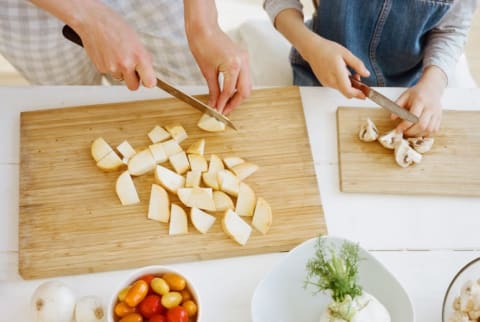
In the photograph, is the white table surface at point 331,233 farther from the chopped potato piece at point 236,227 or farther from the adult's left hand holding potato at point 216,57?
the adult's left hand holding potato at point 216,57

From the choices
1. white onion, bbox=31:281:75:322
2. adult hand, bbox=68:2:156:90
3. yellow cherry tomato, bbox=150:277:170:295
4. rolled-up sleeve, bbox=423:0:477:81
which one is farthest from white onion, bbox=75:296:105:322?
rolled-up sleeve, bbox=423:0:477:81

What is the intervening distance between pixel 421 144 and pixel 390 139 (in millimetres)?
68

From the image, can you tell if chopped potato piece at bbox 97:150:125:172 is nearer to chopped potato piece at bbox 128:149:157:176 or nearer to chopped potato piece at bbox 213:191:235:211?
chopped potato piece at bbox 128:149:157:176

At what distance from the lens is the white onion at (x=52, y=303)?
2.95 ft

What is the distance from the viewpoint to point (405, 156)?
3.74 feet

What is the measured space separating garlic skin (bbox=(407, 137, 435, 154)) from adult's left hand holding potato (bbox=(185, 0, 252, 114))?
1.22 feet

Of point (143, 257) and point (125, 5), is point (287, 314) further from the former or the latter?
point (125, 5)

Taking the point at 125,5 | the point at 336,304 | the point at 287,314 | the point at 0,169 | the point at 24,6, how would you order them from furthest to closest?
the point at 125,5 < the point at 24,6 < the point at 0,169 < the point at 287,314 < the point at 336,304

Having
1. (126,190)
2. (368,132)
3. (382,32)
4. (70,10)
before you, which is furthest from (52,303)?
(382,32)

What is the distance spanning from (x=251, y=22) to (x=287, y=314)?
2.97ft

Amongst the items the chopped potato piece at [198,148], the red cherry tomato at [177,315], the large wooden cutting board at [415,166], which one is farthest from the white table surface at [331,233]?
the chopped potato piece at [198,148]

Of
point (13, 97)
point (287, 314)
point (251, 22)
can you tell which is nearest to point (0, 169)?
point (13, 97)

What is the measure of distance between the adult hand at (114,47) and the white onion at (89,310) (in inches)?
17.1

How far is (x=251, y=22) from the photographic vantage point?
156cm
